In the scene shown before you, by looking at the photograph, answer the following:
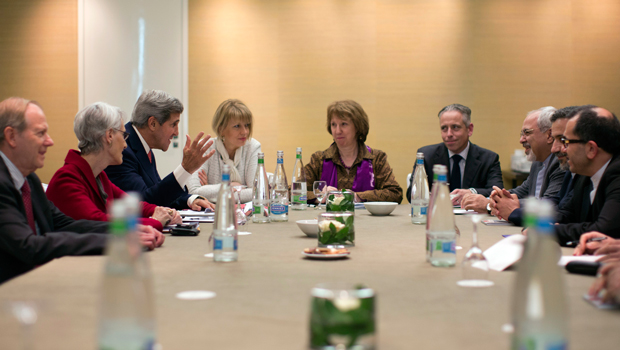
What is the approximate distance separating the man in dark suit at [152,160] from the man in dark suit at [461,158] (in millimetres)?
1605

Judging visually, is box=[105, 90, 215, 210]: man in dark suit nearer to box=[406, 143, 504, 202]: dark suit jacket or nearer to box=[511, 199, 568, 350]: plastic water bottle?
box=[406, 143, 504, 202]: dark suit jacket

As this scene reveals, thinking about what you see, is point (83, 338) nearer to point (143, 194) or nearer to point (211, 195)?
point (143, 194)

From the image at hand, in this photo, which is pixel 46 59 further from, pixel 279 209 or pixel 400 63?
pixel 279 209

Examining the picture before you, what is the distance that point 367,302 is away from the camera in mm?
797

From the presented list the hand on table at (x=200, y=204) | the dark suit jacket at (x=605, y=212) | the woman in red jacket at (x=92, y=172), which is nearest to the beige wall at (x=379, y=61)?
the hand on table at (x=200, y=204)

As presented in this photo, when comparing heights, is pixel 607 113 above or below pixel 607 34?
below

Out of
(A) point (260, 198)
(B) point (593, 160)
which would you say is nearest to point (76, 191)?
(A) point (260, 198)

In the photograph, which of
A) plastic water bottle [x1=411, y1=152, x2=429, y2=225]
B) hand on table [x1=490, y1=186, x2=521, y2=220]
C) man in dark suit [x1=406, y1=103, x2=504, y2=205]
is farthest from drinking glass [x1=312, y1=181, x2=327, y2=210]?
hand on table [x1=490, y1=186, x2=521, y2=220]

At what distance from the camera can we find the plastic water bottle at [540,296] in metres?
0.71

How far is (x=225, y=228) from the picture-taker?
160cm

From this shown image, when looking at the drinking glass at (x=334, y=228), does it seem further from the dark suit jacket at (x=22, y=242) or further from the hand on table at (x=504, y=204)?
the hand on table at (x=504, y=204)

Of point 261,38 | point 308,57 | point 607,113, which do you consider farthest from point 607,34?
point 607,113

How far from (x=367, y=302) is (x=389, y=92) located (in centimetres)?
486

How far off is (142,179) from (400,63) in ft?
10.5
